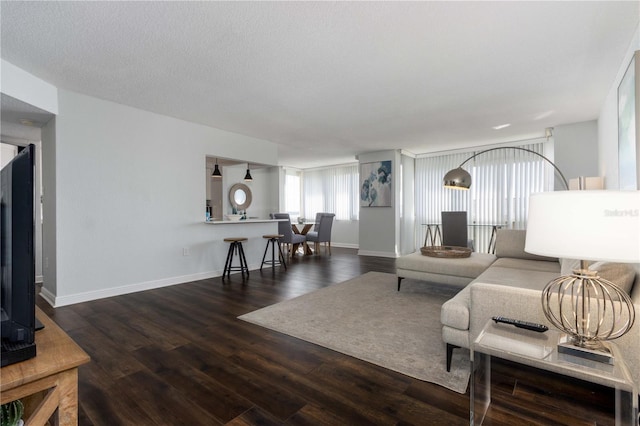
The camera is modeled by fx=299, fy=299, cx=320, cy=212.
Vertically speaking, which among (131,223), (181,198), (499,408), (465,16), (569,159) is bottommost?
(499,408)

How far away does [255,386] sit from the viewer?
72.8 inches

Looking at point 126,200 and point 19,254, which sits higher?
point 126,200

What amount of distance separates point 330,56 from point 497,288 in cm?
222

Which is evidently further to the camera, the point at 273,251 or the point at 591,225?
the point at 273,251

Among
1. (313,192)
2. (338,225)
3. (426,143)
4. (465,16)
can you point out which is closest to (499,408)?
(465,16)

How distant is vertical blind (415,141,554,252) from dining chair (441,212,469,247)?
129 cm

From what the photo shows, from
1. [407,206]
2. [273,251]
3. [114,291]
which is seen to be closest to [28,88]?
[114,291]

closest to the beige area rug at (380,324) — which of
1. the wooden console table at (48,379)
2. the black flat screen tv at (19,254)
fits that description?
the wooden console table at (48,379)

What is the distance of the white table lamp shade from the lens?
3.55 ft

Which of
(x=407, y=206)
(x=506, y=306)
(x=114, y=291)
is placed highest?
(x=407, y=206)

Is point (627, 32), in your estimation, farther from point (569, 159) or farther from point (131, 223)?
point (131, 223)

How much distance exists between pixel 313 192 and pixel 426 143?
14.3ft

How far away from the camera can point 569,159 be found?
4879 mm

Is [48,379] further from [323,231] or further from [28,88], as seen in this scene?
[323,231]
